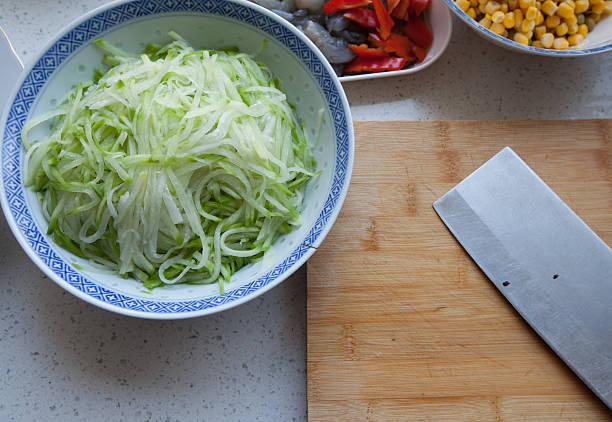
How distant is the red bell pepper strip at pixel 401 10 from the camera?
1651mm

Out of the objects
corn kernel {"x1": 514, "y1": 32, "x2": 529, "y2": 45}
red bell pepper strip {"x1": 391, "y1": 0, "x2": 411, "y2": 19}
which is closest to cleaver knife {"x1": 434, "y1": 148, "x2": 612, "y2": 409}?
corn kernel {"x1": 514, "y1": 32, "x2": 529, "y2": 45}

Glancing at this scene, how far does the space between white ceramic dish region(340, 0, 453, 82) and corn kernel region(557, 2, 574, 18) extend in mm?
341

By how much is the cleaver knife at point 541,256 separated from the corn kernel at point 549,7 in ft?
1.55

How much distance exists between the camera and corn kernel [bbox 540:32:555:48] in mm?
1614

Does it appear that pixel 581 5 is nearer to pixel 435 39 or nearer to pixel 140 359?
pixel 435 39

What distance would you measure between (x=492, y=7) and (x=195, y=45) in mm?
950

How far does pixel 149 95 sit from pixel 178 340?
0.72m

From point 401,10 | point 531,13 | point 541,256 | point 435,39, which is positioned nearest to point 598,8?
point 531,13

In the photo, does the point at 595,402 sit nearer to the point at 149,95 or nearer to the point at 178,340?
the point at 178,340

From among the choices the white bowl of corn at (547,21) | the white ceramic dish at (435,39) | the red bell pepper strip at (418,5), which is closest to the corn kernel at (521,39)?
the white bowl of corn at (547,21)

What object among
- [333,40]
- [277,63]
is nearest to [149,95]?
[277,63]

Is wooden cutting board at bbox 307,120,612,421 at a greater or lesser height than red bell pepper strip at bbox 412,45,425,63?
lesser

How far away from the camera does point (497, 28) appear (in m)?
1.62

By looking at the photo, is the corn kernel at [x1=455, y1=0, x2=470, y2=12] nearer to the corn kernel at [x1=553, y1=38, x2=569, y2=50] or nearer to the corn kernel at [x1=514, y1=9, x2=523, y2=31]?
the corn kernel at [x1=514, y1=9, x2=523, y2=31]
